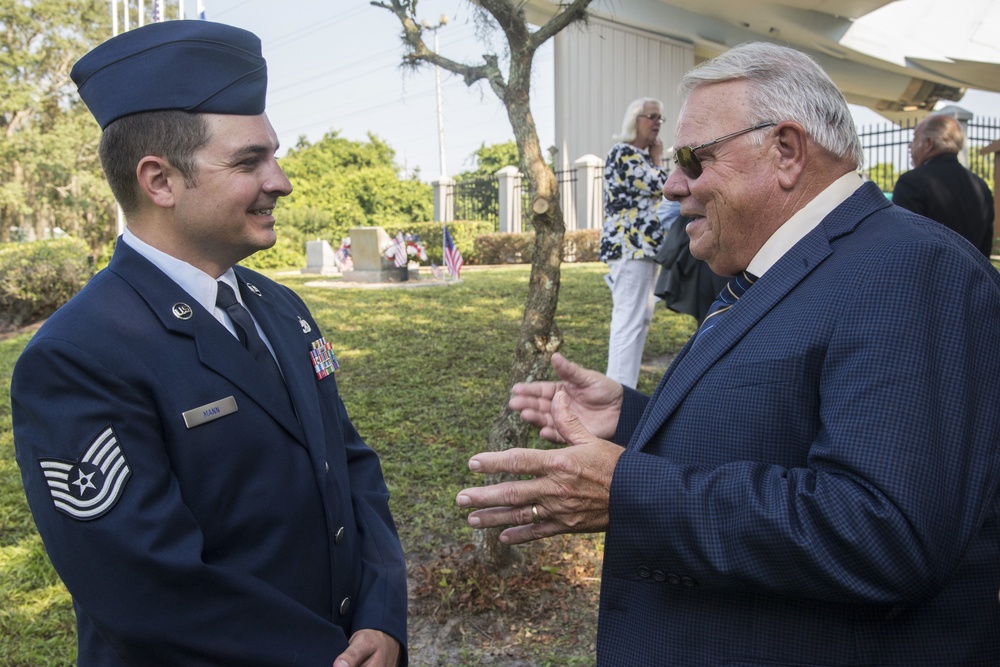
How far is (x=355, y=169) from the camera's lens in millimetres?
39219

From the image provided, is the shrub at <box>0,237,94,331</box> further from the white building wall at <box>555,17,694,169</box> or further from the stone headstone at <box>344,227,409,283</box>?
the white building wall at <box>555,17,694,169</box>

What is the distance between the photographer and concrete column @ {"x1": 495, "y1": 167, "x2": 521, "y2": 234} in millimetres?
23000

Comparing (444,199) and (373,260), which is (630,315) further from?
(444,199)

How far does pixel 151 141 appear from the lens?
1742 millimetres

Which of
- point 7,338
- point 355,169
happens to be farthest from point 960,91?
point 7,338

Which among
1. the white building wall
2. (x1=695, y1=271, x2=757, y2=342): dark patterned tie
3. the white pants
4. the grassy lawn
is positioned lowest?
the grassy lawn

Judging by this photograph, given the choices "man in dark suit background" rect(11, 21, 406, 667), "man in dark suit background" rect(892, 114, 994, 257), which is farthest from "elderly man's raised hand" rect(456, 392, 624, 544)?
"man in dark suit background" rect(892, 114, 994, 257)

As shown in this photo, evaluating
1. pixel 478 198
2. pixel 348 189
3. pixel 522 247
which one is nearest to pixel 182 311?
pixel 522 247

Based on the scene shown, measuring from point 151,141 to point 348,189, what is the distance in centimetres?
3406

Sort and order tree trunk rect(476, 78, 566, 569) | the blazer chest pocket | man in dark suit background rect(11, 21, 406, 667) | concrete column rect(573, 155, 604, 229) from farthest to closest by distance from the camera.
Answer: concrete column rect(573, 155, 604, 229) → tree trunk rect(476, 78, 566, 569) → man in dark suit background rect(11, 21, 406, 667) → the blazer chest pocket

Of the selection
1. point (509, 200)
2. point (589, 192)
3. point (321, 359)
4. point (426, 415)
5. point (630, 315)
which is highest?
point (589, 192)

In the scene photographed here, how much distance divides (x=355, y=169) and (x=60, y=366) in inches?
1537

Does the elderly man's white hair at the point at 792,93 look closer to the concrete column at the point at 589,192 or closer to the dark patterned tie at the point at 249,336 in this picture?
the dark patterned tie at the point at 249,336

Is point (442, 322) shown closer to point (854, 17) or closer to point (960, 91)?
point (854, 17)
